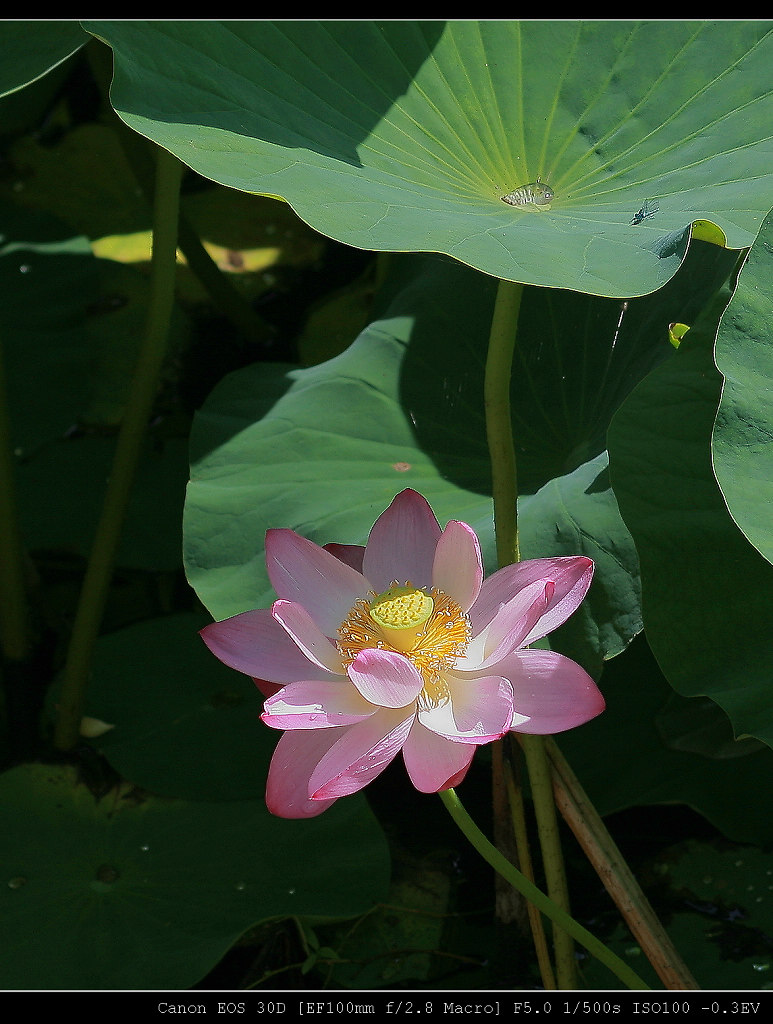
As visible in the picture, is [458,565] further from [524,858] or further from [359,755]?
[524,858]

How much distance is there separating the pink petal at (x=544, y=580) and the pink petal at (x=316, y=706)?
0.13 meters

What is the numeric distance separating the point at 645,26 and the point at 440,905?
46.6 inches

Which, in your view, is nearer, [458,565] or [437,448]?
[458,565]

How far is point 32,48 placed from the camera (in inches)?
45.8

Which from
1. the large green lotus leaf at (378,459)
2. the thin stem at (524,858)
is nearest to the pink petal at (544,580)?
the large green lotus leaf at (378,459)

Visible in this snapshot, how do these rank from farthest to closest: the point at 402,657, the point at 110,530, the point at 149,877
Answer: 1. the point at 110,530
2. the point at 149,877
3. the point at 402,657

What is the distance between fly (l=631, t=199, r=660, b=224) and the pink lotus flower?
38cm

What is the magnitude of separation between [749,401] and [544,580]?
248 millimetres

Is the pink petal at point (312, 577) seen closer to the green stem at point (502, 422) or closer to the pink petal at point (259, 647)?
the pink petal at point (259, 647)

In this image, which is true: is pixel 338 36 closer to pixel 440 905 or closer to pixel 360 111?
pixel 360 111

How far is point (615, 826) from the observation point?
1.26m

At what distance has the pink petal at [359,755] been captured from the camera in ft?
2.20

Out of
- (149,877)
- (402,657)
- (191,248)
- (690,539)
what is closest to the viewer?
(402,657)

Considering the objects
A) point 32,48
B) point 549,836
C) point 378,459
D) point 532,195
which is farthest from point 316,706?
point 32,48
